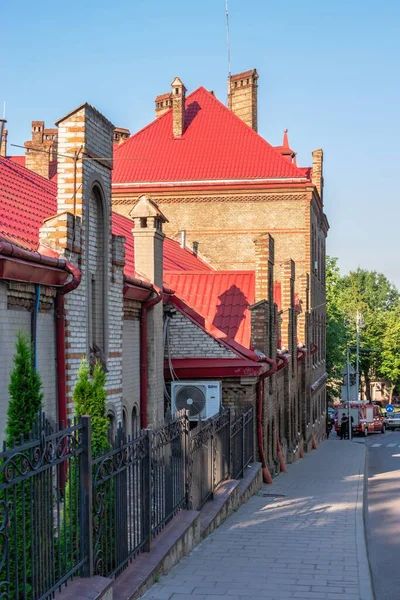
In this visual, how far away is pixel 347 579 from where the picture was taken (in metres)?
8.82

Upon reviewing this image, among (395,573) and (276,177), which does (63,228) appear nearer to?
(395,573)

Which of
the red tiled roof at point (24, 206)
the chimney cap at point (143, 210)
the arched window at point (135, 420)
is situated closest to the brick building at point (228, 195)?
the red tiled roof at point (24, 206)

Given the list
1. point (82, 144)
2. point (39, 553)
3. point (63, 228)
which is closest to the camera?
point (39, 553)

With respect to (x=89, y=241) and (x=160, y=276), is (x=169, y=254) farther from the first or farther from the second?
(x=89, y=241)

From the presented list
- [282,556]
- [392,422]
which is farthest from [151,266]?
[392,422]

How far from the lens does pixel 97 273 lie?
11023 millimetres

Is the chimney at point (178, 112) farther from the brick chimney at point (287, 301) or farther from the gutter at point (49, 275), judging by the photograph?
the gutter at point (49, 275)

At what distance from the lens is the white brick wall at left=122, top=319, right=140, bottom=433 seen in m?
13.3

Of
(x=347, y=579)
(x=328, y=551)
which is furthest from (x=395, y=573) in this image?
(x=347, y=579)

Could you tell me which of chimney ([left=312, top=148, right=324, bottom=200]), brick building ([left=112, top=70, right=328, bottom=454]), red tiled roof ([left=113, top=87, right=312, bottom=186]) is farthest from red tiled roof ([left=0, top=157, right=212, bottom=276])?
chimney ([left=312, top=148, right=324, bottom=200])

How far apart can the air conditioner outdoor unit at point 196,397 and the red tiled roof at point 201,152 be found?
1614 cm

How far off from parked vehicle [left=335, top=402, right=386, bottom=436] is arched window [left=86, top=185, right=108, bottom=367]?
45572mm

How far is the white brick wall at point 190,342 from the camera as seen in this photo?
1702 centimetres

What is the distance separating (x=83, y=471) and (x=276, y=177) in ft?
87.0
